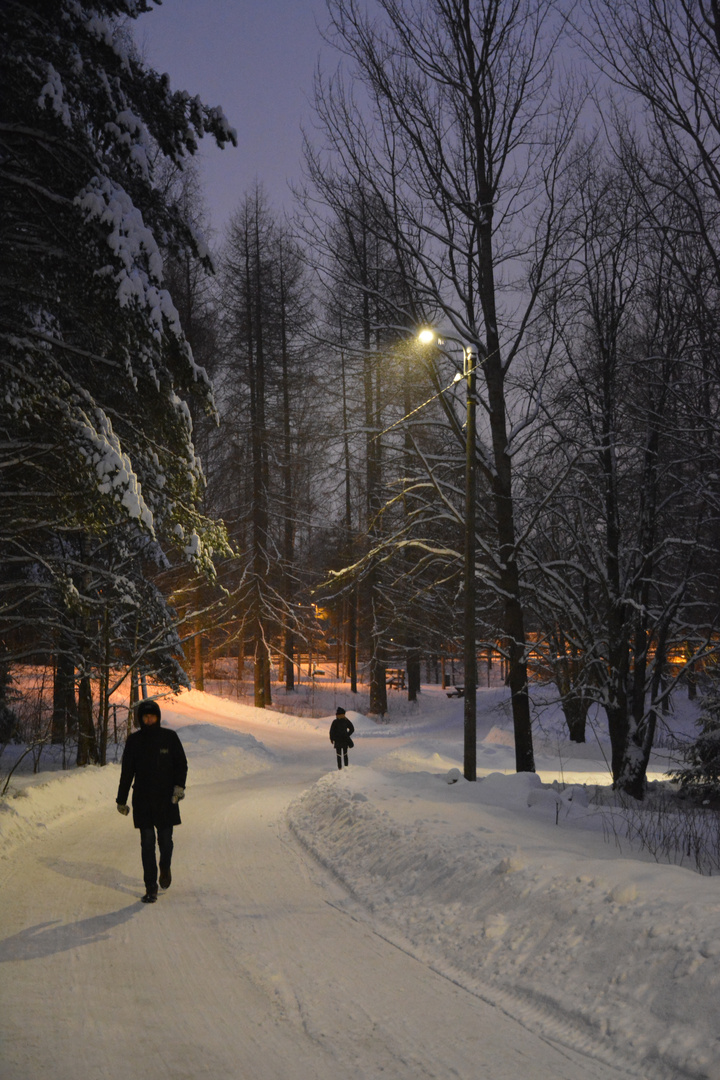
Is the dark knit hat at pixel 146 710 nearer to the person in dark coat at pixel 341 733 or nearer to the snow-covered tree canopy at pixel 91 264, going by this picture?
the snow-covered tree canopy at pixel 91 264

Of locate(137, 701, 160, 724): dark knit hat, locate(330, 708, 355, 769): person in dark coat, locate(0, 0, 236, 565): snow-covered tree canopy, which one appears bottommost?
locate(330, 708, 355, 769): person in dark coat

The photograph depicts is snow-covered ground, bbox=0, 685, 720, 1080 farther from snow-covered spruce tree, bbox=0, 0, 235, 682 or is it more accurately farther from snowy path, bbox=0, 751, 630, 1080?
Answer: snow-covered spruce tree, bbox=0, 0, 235, 682

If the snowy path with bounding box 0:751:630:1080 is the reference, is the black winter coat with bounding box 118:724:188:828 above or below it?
above

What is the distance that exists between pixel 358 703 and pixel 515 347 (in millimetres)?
25987

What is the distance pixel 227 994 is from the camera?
495cm

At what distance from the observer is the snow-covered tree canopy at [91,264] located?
8180 millimetres

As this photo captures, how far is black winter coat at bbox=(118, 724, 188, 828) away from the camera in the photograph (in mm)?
7559

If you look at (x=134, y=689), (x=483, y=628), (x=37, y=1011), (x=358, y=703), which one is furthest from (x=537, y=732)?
(x=37, y=1011)

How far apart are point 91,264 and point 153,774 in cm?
527

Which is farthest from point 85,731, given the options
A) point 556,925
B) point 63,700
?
point 556,925

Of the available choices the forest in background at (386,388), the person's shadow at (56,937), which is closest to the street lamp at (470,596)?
the forest in background at (386,388)

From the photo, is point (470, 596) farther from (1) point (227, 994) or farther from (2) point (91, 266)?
(1) point (227, 994)

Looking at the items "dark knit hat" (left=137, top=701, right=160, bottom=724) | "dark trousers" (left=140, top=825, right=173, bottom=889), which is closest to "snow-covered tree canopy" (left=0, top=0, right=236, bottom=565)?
"dark knit hat" (left=137, top=701, right=160, bottom=724)

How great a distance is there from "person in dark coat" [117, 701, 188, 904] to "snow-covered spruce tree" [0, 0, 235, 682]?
2158 mm
